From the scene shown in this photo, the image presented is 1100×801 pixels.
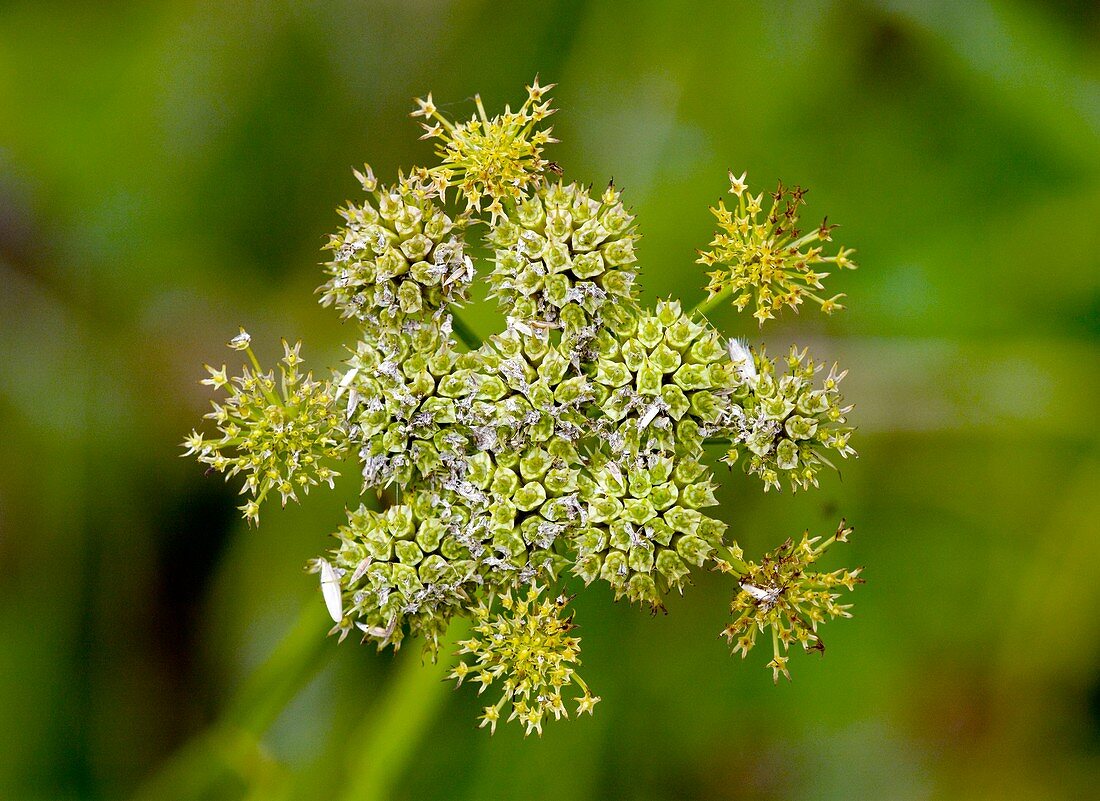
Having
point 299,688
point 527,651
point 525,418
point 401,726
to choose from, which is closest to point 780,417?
point 525,418

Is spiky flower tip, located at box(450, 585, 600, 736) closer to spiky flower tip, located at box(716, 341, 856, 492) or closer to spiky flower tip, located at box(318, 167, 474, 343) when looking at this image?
spiky flower tip, located at box(716, 341, 856, 492)

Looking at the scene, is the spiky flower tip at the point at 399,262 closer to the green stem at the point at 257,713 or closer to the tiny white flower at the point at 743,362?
the tiny white flower at the point at 743,362

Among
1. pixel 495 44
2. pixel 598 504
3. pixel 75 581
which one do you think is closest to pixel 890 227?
pixel 495 44

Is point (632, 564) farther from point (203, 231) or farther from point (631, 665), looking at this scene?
point (203, 231)

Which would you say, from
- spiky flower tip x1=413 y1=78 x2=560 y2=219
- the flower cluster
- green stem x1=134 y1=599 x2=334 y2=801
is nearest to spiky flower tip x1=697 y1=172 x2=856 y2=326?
the flower cluster

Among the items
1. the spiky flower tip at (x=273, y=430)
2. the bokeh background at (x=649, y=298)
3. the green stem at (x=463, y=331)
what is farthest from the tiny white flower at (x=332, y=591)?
the bokeh background at (x=649, y=298)
